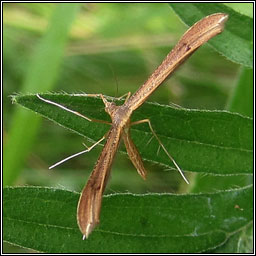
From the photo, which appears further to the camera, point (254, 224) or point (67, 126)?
point (254, 224)

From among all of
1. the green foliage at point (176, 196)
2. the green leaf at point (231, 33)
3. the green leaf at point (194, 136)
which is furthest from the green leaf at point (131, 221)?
the green leaf at point (231, 33)

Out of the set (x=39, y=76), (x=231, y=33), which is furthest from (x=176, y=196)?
(x=39, y=76)

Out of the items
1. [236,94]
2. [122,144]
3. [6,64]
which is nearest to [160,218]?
[122,144]

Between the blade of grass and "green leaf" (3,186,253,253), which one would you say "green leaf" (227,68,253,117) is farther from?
the blade of grass

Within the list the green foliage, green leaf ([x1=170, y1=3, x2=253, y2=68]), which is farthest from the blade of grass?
green leaf ([x1=170, y1=3, x2=253, y2=68])

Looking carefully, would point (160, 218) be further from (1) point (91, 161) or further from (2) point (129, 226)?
(1) point (91, 161)
